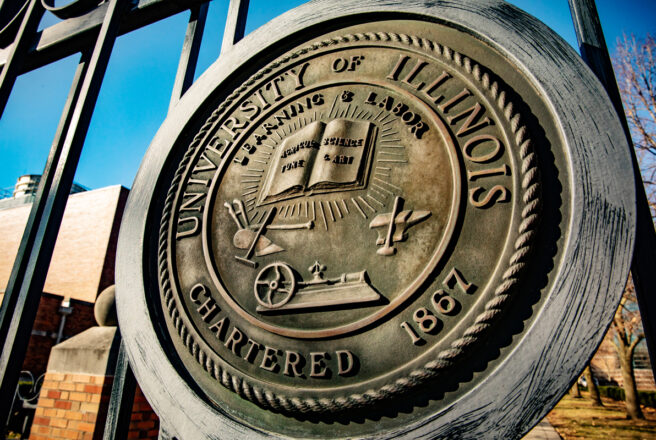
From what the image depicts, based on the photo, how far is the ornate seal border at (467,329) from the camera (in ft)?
3.63

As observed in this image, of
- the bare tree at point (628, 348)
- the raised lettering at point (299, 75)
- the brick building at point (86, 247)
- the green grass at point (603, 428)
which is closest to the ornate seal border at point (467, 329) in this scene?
the raised lettering at point (299, 75)

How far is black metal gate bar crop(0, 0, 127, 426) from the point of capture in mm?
2025

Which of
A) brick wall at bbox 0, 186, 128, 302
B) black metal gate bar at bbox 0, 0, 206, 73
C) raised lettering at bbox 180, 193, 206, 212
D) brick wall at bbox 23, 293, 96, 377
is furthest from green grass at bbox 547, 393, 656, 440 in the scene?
brick wall at bbox 0, 186, 128, 302

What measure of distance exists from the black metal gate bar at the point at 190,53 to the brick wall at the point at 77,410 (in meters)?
2.23

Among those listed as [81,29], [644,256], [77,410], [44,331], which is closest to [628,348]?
[644,256]

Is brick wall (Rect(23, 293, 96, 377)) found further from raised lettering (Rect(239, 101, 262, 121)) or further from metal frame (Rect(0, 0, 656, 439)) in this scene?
raised lettering (Rect(239, 101, 262, 121))

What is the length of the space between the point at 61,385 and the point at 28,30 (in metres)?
2.68

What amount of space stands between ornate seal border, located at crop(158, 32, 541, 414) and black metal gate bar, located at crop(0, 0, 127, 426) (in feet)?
3.11

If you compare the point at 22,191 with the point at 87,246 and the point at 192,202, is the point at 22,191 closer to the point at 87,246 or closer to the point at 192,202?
the point at 87,246

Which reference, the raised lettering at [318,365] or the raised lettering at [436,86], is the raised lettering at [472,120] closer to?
the raised lettering at [436,86]

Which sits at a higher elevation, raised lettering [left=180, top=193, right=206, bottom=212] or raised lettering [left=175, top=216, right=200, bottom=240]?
raised lettering [left=180, top=193, right=206, bottom=212]

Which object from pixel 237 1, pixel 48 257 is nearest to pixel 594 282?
pixel 237 1

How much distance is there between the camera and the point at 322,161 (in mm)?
1534

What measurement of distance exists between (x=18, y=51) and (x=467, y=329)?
3.44m
